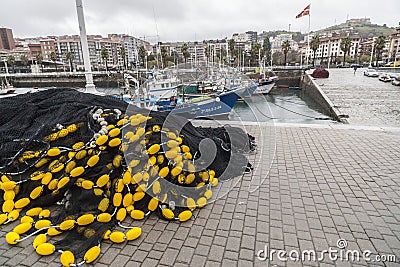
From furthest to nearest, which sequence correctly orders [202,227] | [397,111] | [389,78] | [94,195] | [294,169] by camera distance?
[389,78] → [397,111] → [294,169] → [94,195] → [202,227]

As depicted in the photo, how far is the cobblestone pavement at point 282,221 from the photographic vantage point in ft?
6.63

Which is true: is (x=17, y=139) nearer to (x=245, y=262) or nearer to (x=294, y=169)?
(x=245, y=262)

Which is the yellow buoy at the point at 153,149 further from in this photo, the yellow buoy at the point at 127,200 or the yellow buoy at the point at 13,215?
the yellow buoy at the point at 13,215

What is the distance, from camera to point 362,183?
3.29 metres

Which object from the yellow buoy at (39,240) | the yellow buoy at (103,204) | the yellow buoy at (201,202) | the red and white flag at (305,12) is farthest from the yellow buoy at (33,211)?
the red and white flag at (305,12)

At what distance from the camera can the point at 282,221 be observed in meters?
2.50

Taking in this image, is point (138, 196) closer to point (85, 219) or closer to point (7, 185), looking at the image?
point (85, 219)

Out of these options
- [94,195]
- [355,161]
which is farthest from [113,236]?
[355,161]

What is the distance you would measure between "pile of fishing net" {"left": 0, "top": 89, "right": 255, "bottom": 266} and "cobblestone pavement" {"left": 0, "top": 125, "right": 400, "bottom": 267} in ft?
0.50

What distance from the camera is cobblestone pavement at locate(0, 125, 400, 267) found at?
79.6 inches

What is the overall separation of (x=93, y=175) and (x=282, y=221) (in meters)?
2.07

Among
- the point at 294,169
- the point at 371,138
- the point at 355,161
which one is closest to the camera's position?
the point at 294,169

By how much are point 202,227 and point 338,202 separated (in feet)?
5.41

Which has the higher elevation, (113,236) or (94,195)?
(94,195)
